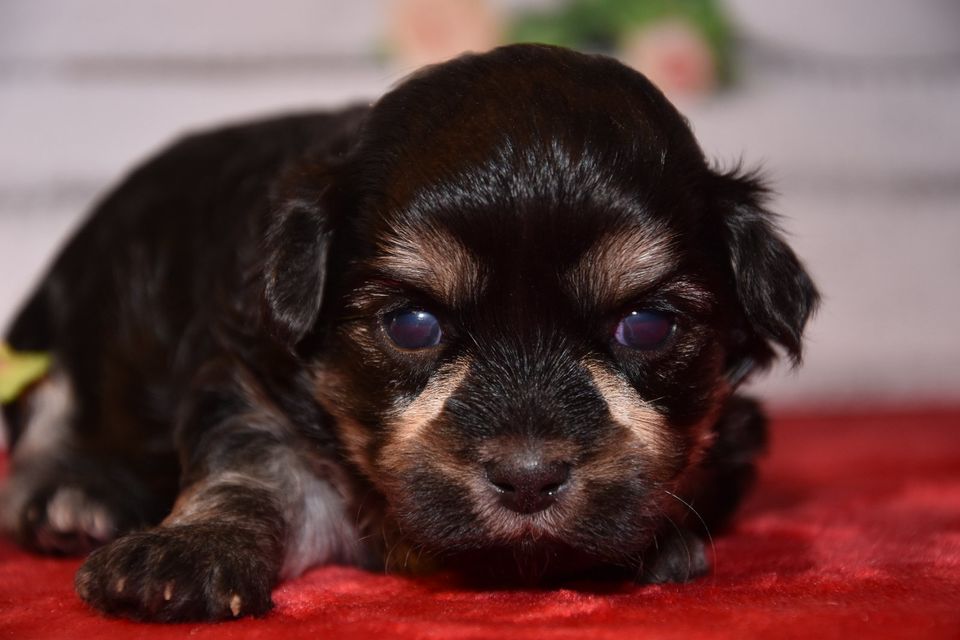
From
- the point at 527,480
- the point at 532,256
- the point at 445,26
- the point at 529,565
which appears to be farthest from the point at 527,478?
the point at 445,26

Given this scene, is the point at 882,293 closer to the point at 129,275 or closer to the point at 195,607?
the point at 129,275

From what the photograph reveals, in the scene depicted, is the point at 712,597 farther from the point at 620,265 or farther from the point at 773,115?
the point at 773,115

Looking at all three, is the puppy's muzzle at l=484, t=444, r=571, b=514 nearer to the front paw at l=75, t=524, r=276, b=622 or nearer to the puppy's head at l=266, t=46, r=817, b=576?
the puppy's head at l=266, t=46, r=817, b=576

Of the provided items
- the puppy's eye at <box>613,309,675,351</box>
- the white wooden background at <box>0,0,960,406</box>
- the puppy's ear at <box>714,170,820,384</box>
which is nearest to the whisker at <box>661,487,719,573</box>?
the puppy's eye at <box>613,309,675,351</box>

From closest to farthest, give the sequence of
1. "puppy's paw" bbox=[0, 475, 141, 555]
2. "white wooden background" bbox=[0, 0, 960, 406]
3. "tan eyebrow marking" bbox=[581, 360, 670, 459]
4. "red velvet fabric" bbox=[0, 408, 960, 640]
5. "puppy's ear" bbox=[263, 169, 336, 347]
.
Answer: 1. "red velvet fabric" bbox=[0, 408, 960, 640]
2. "tan eyebrow marking" bbox=[581, 360, 670, 459]
3. "puppy's ear" bbox=[263, 169, 336, 347]
4. "puppy's paw" bbox=[0, 475, 141, 555]
5. "white wooden background" bbox=[0, 0, 960, 406]

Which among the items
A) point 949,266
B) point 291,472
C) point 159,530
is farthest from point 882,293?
point 159,530

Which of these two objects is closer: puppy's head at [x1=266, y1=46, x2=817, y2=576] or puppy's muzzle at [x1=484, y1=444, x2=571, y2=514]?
puppy's muzzle at [x1=484, y1=444, x2=571, y2=514]

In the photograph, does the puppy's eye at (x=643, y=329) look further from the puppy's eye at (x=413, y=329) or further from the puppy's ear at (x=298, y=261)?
the puppy's ear at (x=298, y=261)
